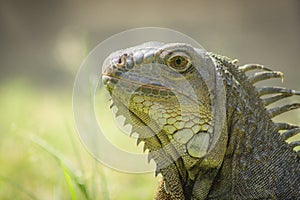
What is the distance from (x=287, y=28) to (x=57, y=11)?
446 cm

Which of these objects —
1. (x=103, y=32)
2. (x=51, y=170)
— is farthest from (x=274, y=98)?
(x=103, y=32)

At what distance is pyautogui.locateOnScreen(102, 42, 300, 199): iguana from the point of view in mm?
2314

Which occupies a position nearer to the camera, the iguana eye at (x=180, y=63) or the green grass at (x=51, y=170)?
the iguana eye at (x=180, y=63)

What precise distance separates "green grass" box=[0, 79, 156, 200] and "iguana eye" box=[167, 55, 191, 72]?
670 mm

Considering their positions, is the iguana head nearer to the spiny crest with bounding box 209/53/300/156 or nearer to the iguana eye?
the iguana eye

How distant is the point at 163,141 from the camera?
239cm

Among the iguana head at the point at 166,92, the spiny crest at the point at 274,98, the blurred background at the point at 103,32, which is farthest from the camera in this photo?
the blurred background at the point at 103,32

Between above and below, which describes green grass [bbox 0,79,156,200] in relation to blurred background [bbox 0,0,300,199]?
below

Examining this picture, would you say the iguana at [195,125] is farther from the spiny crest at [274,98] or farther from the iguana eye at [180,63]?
the spiny crest at [274,98]

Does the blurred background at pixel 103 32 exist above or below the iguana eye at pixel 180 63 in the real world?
above

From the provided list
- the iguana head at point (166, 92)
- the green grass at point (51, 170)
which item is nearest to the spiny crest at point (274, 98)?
the iguana head at point (166, 92)

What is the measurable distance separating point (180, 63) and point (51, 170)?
1.88 m

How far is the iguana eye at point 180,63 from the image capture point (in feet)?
7.73

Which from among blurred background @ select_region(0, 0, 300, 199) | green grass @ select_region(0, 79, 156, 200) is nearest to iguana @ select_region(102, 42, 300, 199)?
green grass @ select_region(0, 79, 156, 200)
